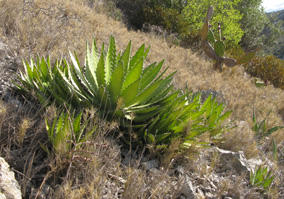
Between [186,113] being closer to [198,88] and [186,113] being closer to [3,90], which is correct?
[3,90]

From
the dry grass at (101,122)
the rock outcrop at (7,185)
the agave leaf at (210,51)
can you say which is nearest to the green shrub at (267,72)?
the dry grass at (101,122)

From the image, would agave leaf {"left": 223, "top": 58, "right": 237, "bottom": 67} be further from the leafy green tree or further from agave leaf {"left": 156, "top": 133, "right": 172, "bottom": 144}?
agave leaf {"left": 156, "top": 133, "right": 172, "bottom": 144}

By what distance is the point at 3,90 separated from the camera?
2285 millimetres

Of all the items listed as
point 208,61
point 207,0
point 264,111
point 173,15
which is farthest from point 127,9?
point 264,111

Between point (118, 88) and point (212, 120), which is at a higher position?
point (118, 88)

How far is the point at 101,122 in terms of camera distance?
2.05m

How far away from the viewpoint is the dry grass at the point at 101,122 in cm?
170

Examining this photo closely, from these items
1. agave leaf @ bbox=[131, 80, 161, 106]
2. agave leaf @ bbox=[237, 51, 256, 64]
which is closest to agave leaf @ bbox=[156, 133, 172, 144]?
agave leaf @ bbox=[131, 80, 161, 106]

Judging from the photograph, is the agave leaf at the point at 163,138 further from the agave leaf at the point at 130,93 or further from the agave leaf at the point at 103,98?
the agave leaf at the point at 103,98

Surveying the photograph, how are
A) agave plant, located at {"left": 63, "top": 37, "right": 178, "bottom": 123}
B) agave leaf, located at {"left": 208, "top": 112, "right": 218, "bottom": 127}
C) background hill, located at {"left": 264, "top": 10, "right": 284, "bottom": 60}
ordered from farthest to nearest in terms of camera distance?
background hill, located at {"left": 264, "top": 10, "right": 284, "bottom": 60}
agave leaf, located at {"left": 208, "top": 112, "right": 218, "bottom": 127}
agave plant, located at {"left": 63, "top": 37, "right": 178, "bottom": 123}

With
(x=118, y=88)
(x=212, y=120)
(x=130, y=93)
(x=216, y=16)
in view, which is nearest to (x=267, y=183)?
(x=212, y=120)

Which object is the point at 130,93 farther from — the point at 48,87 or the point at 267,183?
the point at 267,183

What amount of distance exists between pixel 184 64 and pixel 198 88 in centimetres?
146

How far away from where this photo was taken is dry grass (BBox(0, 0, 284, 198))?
1.70 meters
